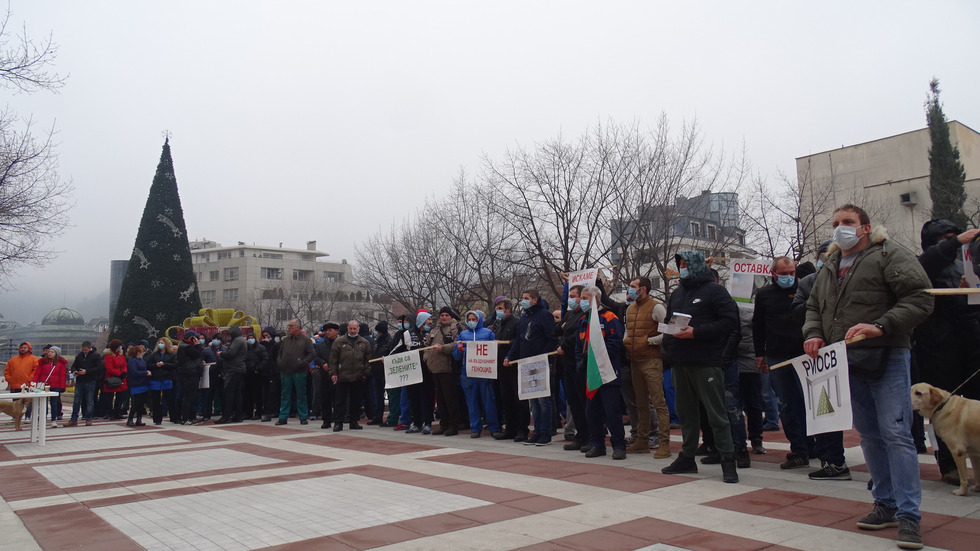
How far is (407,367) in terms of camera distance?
12.1m

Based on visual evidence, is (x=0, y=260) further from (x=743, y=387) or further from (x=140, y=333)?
(x=743, y=387)

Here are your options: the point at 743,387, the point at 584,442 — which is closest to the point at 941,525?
the point at 743,387

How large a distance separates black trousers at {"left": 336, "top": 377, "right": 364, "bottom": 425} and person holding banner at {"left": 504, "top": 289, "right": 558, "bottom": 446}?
3.94 m

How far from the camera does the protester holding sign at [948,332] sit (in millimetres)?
5695

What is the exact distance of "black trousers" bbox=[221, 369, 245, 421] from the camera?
15.2m

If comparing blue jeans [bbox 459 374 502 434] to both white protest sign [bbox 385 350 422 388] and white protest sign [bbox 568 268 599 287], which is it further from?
white protest sign [bbox 568 268 599 287]

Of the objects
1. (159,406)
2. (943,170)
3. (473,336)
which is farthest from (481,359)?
(943,170)

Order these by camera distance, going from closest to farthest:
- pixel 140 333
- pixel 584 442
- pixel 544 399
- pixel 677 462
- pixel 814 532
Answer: pixel 814 532 < pixel 677 462 < pixel 584 442 < pixel 544 399 < pixel 140 333

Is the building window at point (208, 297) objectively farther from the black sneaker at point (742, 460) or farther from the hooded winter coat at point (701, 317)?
the hooded winter coat at point (701, 317)

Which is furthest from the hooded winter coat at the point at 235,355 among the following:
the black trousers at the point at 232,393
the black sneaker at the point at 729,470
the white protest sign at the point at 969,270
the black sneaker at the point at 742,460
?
the white protest sign at the point at 969,270

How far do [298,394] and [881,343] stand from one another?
40.8 ft

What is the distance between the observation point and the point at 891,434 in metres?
4.28

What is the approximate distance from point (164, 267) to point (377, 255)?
9336 millimetres

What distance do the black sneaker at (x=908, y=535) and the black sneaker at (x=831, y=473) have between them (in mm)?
2216
